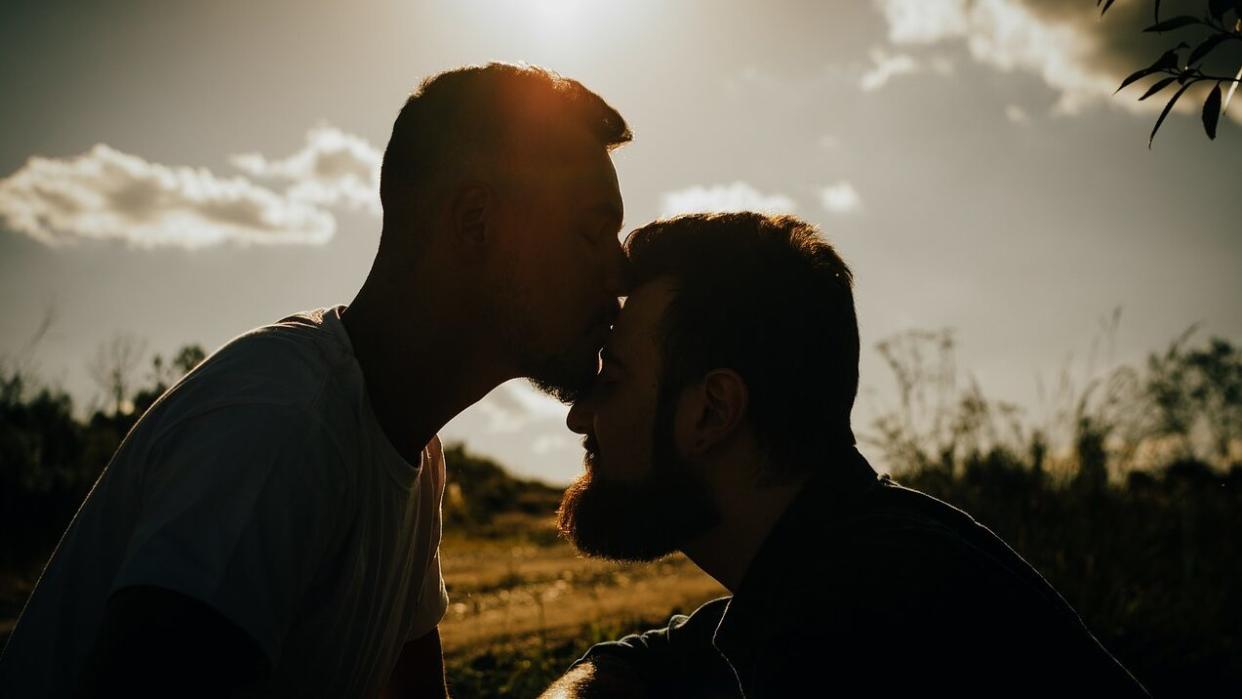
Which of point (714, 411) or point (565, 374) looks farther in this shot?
point (565, 374)

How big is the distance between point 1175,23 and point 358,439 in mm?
2177

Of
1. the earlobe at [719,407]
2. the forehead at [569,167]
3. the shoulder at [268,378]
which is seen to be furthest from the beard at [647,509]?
the shoulder at [268,378]

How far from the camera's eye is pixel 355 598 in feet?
7.89

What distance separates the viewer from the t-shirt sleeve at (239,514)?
1772 millimetres

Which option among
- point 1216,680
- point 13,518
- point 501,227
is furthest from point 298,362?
point 13,518

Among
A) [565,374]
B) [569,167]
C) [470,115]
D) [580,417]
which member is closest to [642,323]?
[565,374]

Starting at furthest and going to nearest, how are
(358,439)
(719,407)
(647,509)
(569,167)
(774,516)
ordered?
(569,167), (647,509), (719,407), (774,516), (358,439)

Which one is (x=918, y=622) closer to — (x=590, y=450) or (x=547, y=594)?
(x=590, y=450)

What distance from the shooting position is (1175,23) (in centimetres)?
206

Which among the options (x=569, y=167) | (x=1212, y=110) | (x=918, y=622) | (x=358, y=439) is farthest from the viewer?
(x=569, y=167)

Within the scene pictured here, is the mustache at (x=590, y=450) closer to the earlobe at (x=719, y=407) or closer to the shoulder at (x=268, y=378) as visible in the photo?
the earlobe at (x=719, y=407)

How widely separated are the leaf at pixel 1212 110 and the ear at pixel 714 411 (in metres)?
1.34

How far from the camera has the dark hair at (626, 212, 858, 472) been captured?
271 cm

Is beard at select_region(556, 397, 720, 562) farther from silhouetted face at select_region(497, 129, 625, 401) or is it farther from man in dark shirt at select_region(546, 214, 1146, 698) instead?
silhouetted face at select_region(497, 129, 625, 401)
